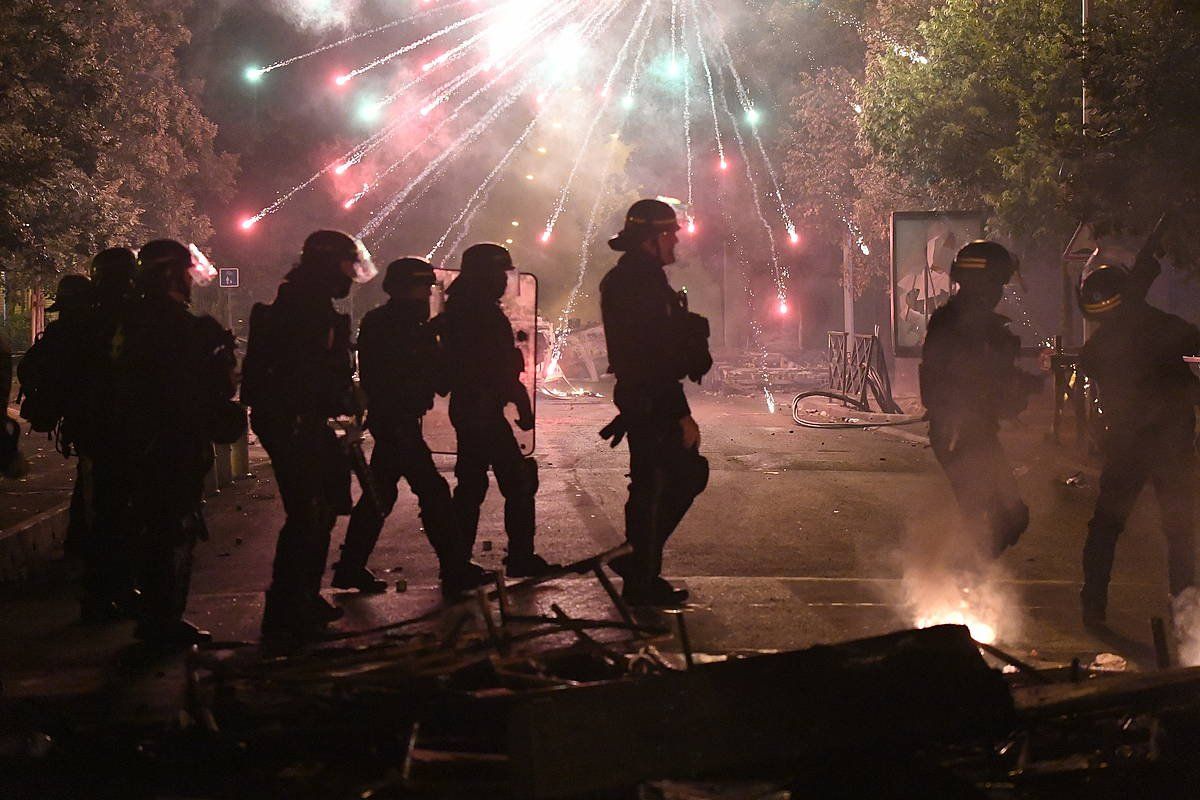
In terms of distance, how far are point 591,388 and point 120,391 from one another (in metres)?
26.1

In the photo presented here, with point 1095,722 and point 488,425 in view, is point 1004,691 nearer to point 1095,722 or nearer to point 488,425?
point 1095,722

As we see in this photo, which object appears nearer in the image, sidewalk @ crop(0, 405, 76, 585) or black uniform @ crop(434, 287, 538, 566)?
A: black uniform @ crop(434, 287, 538, 566)

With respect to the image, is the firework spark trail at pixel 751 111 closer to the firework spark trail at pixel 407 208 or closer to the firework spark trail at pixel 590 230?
the firework spark trail at pixel 590 230

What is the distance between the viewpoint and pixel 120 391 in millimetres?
5293

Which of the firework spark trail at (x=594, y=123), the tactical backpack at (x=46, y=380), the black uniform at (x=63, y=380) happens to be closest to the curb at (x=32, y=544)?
the black uniform at (x=63, y=380)

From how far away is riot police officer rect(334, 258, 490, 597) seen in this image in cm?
626

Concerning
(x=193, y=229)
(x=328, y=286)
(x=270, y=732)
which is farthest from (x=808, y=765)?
(x=193, y=229)

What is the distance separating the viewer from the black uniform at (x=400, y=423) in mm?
6254

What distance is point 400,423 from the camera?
20.6 ft

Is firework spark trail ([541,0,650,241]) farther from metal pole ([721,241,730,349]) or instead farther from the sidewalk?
the sidewalk

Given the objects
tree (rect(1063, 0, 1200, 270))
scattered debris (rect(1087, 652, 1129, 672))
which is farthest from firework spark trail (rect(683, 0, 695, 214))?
scattered debris (rect(1087, 652, 1129, 672))

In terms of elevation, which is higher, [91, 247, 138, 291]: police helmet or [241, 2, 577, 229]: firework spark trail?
[241, 2, 577, 229]: firework spark trail

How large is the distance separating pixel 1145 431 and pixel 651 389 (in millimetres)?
2327

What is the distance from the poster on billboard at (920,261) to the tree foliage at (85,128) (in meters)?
12.1
